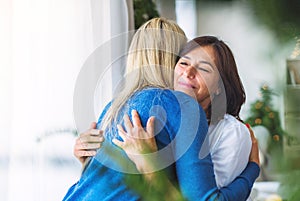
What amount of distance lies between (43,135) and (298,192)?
3.08 ft

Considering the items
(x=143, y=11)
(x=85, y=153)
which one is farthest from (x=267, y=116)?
(x=85, y=153)

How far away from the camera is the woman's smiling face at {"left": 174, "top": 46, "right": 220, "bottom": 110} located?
102 centimetres

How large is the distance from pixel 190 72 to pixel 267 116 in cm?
108

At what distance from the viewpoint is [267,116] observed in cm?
203

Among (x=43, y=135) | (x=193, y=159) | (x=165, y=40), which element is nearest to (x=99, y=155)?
(x=193, y=159)

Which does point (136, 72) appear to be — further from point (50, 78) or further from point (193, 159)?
point (50, 78)

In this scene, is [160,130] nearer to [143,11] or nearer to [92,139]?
[92,139]

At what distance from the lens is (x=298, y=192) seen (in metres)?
0.51

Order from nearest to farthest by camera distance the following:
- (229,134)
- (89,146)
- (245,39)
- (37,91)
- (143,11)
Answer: (89,146) < (229,134) < (37,91) < (143,11) < (245,39)

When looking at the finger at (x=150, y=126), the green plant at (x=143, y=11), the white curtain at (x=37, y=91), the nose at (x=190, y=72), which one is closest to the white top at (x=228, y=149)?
the nose at (x=190, y=72)

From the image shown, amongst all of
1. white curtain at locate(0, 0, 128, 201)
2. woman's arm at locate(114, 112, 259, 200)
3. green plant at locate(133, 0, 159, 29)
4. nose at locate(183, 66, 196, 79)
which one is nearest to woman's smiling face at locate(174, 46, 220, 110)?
nose at locate(183, 66, 196, 79)

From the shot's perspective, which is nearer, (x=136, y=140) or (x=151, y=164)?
(x=151, y=164)

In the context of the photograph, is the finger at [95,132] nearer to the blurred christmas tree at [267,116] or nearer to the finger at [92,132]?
the finger at [92,132]

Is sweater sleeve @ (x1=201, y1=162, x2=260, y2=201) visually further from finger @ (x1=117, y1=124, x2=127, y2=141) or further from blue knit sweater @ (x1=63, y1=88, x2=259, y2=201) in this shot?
finger @ (x1=117, y1=124, x2=127, y2=141)
